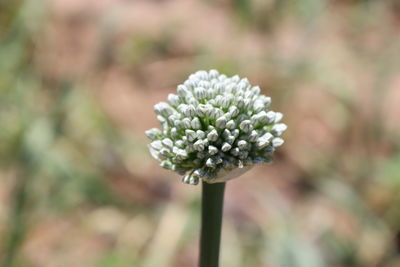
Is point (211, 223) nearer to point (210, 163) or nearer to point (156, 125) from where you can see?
point (210, 163)

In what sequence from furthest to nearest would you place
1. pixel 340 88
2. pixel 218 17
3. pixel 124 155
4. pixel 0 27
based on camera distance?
pixel 218 17 → pixel 0 27 → pixel 340 88 → pixel 124 155

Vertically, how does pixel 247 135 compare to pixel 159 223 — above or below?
below

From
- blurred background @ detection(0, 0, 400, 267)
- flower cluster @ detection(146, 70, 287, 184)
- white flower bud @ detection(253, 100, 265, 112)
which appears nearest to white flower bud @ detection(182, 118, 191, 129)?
flower cluster @ detection(146, 70, 287, 184)

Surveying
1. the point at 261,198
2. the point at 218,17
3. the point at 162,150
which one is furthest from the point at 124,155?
the point at 162,150

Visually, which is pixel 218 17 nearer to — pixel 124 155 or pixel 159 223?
pixel 124 155

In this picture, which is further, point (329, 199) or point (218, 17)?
point (218, 17)

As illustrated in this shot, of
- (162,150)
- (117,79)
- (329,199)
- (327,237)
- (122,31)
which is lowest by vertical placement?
(162,150)

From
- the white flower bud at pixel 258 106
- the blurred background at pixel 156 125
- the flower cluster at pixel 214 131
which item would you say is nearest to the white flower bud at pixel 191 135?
the flower cluster at pixel 214 131
